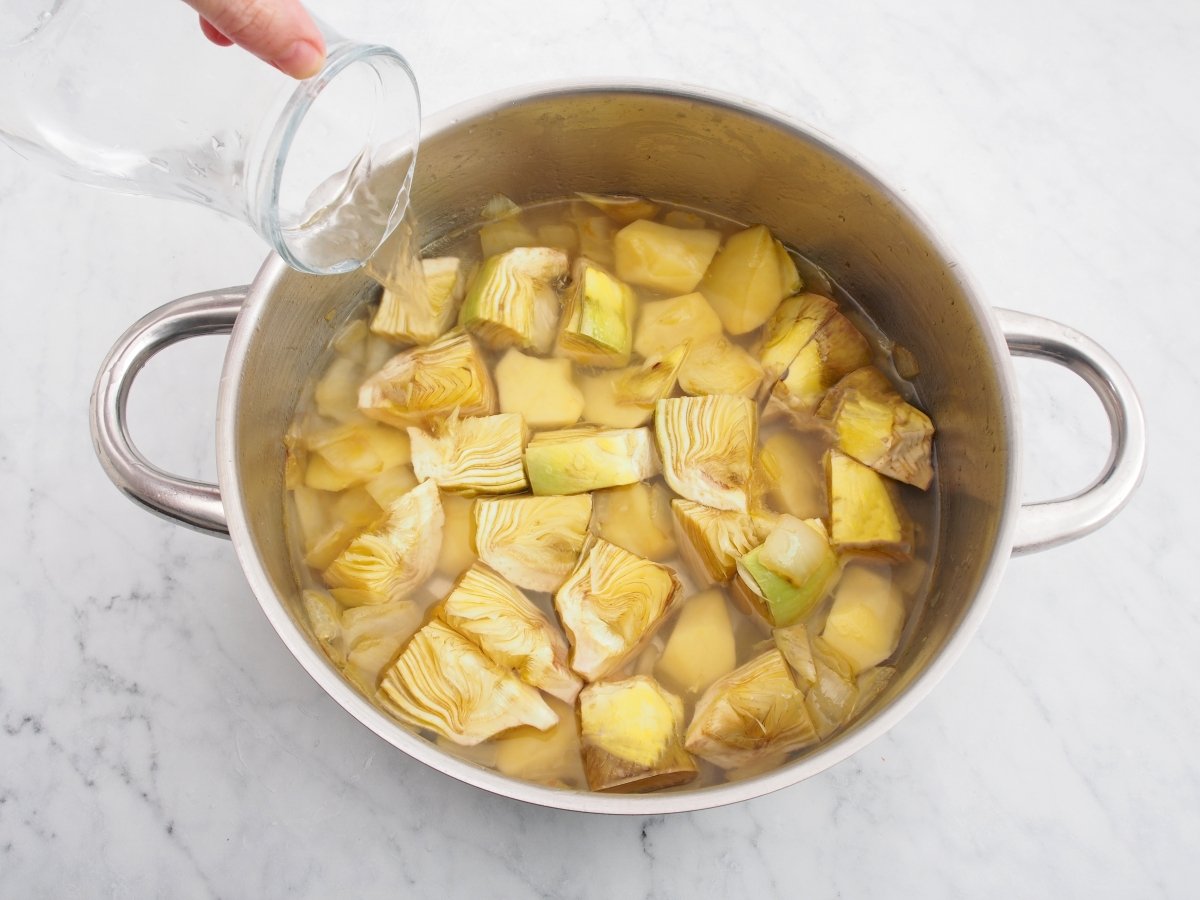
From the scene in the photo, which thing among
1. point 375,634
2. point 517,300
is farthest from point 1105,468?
point 375,634

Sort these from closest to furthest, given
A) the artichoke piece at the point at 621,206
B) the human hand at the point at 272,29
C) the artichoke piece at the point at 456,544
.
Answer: the human hand at the point at 272,29 → the artichoke piece at the point at 456,544 → the artichoke piece at the point at 621,206

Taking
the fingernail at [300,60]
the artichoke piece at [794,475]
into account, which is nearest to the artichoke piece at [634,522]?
the artichoke piece at [794,475]

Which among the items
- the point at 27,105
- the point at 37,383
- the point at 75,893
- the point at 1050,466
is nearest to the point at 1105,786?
the point at 1050,466

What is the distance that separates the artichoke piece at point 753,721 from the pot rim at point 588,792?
0.53 feet

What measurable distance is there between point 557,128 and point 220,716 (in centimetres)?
84

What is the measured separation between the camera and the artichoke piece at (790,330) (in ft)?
3.82

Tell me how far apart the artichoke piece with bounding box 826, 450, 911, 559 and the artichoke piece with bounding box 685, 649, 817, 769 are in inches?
7.5

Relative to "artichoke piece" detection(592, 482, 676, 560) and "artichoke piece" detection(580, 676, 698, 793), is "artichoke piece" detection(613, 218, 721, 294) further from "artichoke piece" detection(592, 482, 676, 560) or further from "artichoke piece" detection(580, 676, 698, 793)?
"artichoke piece" detection(580, 676, 698, 793)

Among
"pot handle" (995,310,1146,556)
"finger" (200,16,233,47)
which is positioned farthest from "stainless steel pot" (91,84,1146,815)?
"finger" (200,16,233,47)

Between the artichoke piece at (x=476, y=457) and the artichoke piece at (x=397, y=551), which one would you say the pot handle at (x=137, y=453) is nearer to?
the artichoke piece at (x=397, y=551)

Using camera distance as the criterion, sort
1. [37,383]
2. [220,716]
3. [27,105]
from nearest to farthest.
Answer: [27,105] → [220,716] → [37,383]

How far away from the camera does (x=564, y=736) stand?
1.01m

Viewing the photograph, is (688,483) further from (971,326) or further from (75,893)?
(75,893)

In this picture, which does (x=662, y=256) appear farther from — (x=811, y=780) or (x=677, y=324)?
(x=811, y=780)
